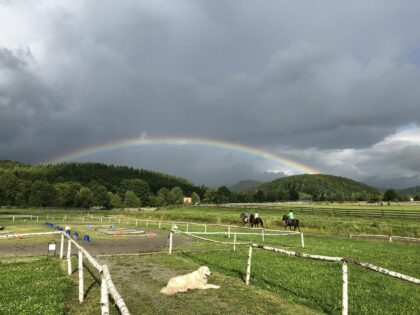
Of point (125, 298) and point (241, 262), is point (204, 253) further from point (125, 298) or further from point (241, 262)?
point (125, 298)

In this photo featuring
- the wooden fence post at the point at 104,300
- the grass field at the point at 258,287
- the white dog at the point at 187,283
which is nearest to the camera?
the wooden fence post at the point at 104,300

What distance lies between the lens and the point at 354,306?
10.2 meters

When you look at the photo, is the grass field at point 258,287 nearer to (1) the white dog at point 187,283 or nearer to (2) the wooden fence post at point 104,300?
(1) the white dog at point 187,283

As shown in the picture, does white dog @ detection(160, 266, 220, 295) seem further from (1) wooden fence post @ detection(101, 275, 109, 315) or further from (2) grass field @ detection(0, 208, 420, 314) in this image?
(1) wooden fence post @ detection(101, 275, 109, 315)

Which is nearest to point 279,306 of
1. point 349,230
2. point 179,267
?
point 179,267

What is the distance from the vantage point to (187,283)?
11141 mm

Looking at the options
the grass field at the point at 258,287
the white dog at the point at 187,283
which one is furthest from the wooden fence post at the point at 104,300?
the white dog at the point at 187,283

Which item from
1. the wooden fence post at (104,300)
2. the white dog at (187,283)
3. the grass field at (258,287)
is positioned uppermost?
the wooden fence post at (104,300)

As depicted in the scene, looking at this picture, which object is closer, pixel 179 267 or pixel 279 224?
pixel 179 267

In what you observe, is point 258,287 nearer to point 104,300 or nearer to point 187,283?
point 187,283

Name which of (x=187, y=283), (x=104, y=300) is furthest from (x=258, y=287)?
(x=104, y=300)

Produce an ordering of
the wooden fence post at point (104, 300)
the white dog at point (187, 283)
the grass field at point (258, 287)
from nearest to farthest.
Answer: the wooden fence post at point (104, 300), the grass field at point (258, 287), the white dog at point (187, 283)

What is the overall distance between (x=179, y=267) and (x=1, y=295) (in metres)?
6.97

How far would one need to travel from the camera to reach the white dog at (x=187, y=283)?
35.6ft
